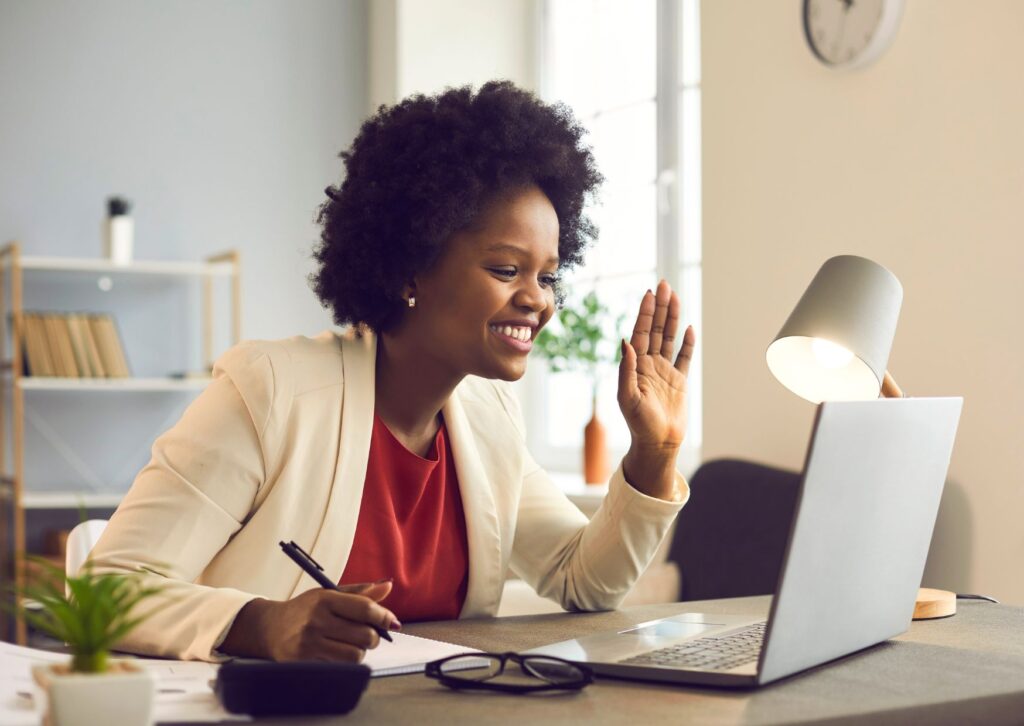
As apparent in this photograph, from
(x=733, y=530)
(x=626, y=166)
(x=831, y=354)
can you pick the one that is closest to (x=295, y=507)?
(x=831, y=354)

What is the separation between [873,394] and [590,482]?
1.98 m

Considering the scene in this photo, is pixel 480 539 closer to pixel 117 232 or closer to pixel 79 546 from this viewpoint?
pixel 79 546

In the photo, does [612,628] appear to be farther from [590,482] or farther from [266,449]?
[590,482]

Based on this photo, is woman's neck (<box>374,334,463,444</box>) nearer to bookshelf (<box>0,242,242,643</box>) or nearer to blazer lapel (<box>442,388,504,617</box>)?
blazer lapel (<box>442,388,504,617</box>)

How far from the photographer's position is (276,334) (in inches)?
180

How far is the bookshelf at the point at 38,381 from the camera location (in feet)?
12.7

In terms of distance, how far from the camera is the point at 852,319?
5.00 ft

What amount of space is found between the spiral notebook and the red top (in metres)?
0.31

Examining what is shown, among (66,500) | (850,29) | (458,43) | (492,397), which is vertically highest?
(458,43)

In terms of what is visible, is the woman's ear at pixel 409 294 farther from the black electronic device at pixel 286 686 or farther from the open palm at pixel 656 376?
the black electronic device at pixel 286 686

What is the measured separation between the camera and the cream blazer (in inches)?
50.1

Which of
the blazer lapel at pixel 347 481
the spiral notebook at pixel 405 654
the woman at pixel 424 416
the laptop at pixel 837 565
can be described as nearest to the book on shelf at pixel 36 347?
the woman at pixel 424 416

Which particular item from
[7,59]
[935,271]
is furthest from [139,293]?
[935,271]

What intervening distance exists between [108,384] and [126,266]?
41 centimetres
